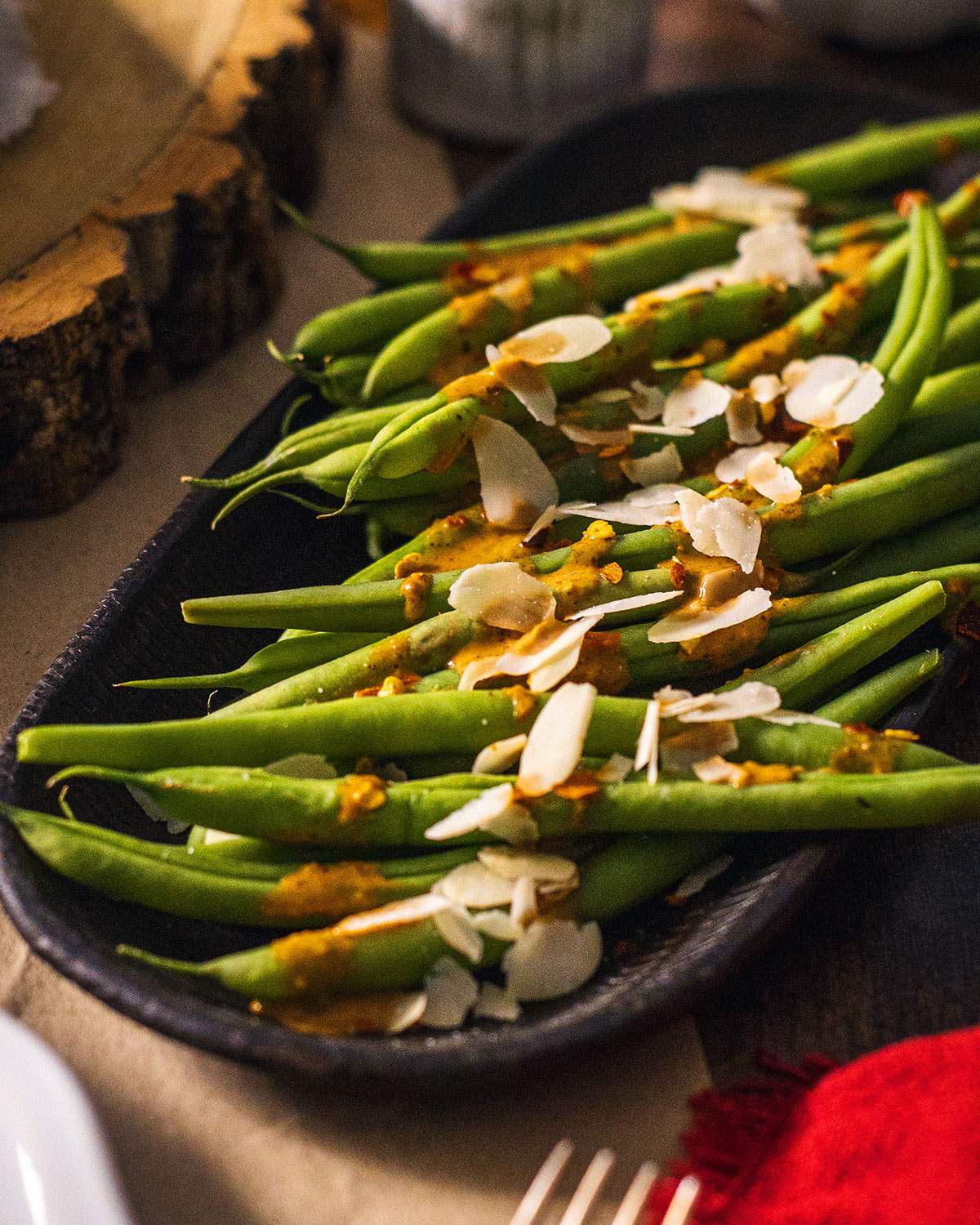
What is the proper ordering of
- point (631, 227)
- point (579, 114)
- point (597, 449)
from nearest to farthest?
point (597, 449) → point (631, 227) → point (579, 114)

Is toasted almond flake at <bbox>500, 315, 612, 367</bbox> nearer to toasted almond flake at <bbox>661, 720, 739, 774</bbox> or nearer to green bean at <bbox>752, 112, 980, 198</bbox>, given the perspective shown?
toasted almond flake at <bbox>661, 720, 739, 774</bbox>

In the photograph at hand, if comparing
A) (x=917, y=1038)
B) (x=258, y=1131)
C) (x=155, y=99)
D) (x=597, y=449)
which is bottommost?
(x=917, y=1038)

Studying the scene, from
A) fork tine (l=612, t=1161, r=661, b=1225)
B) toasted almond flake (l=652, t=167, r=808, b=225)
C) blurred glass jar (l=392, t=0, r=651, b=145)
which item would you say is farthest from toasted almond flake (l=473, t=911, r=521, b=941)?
blurred glass jar (l=392, t=0, r=651, b=145)

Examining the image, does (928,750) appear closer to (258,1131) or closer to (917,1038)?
(917,1038)

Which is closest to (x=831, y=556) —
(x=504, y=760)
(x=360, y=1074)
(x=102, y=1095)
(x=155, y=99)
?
(x=504, y=760)

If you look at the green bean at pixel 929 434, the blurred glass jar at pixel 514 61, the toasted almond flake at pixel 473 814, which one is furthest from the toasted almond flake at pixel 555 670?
the blurred glass jar at pixel 514 61

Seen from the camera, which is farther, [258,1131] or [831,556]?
[831,556]
